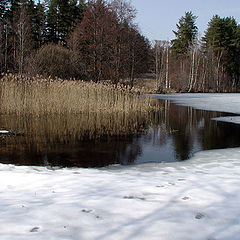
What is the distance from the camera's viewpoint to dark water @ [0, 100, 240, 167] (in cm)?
529

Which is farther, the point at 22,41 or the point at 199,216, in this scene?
the point at 22,41

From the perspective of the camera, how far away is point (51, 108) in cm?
1142

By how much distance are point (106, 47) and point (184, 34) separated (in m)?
26.1

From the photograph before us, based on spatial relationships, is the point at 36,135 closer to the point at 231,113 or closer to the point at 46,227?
the point at 46,227

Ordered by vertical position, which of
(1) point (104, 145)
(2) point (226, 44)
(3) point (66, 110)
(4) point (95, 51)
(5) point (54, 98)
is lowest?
(1) point (104, 145)

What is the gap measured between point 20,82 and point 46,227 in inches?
383

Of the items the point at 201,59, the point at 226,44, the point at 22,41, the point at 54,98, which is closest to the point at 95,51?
the point at 22,41

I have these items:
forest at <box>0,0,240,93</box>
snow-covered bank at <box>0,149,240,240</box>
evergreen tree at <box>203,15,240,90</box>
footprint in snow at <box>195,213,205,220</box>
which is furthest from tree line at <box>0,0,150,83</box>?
evergreen tree at <box>203,15,240,90</box>

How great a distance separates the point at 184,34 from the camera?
4628 centimetres

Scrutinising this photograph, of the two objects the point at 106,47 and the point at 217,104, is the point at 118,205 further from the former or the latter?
the point at 106,47

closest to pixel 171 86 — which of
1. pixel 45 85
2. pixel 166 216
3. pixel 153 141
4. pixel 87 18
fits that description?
pixel 87 18

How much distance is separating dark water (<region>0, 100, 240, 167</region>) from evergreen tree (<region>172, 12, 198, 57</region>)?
38.8 meters

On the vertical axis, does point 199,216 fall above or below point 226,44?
below

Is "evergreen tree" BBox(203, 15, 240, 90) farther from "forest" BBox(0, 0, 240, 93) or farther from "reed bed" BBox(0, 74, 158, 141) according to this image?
"reed bed" BBox(0, 74, 158, 141)
